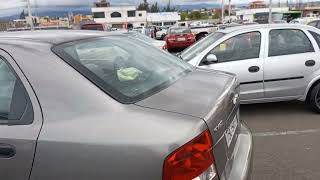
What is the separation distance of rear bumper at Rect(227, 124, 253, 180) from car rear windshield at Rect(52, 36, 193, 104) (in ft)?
2.25

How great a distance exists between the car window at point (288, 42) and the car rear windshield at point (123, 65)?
3440 millimetres

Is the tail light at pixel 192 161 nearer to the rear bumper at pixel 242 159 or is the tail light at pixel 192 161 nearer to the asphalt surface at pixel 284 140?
the rear bumper at pixel 242 159

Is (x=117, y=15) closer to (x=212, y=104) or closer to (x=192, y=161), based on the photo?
(x=212, y=104)

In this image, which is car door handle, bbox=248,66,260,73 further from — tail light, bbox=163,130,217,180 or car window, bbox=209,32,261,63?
tail light, bbox=163,130,217,180

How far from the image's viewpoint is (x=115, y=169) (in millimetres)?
2115

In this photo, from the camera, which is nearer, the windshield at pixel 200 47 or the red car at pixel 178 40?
the windshield at pixel 200 47

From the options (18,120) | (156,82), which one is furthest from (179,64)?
(18,120)

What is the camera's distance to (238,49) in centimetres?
657

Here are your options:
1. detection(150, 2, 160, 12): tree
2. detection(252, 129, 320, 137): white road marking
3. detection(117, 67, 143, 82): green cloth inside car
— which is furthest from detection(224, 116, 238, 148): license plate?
detection(150, 2, 160, 12): tree

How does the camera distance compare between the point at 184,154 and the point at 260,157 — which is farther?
the point at 260,157

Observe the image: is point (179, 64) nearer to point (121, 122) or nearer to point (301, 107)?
point (121, 122)

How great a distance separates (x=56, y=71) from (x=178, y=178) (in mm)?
955

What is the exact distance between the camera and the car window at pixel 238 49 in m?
6.52

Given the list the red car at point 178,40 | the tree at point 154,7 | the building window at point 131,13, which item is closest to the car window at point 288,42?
the red car at point 178,40
